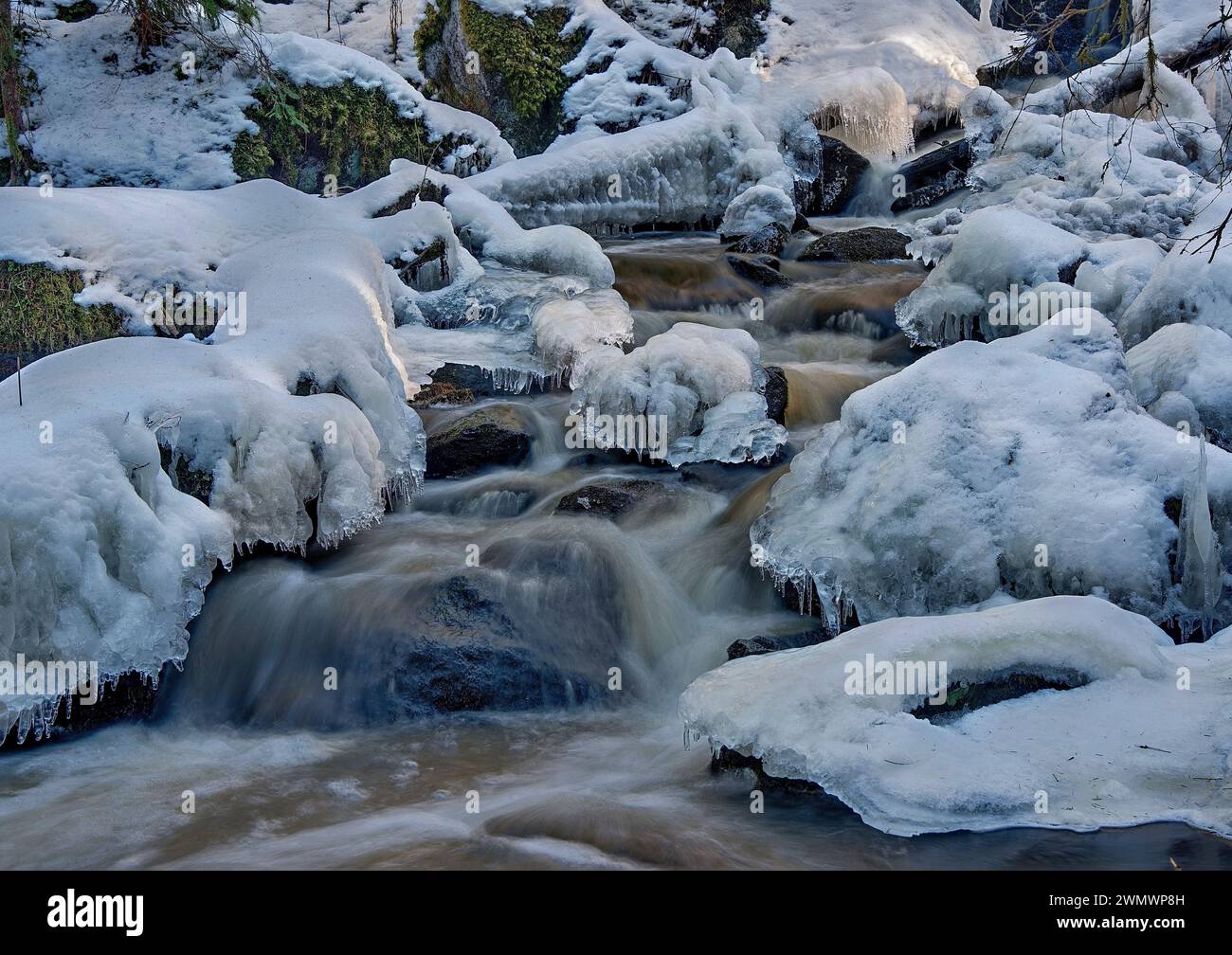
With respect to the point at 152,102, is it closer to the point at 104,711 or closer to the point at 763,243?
the point at 763,243

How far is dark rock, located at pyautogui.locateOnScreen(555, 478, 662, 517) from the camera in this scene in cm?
630

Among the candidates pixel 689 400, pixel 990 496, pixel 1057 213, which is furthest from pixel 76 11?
pixel 990 496

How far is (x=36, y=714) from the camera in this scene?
4469 mm

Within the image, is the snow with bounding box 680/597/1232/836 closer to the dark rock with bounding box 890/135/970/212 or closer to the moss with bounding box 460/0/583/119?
the dark rock with bounding box 890/135/970/212

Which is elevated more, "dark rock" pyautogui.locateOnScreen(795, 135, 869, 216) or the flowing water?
"dark rock" pyautogui.locateOnScreen(795, 135, 869, 216)

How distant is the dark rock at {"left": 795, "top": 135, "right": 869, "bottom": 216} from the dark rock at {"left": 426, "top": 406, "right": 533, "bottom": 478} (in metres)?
6.32

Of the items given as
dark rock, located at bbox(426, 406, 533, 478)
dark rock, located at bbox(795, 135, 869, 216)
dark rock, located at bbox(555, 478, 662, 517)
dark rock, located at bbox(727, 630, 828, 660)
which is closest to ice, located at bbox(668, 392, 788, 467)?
dark rock, located at bbox(555, 478, 662, 517)

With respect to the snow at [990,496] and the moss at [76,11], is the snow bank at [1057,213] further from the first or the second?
the moss at [76,11]

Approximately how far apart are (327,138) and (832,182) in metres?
5.34

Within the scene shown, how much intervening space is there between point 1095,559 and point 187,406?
4.11 m

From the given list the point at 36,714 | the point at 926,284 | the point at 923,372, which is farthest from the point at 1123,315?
the point at 36,714

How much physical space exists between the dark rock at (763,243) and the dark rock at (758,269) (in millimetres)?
378

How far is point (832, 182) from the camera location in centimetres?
1221
